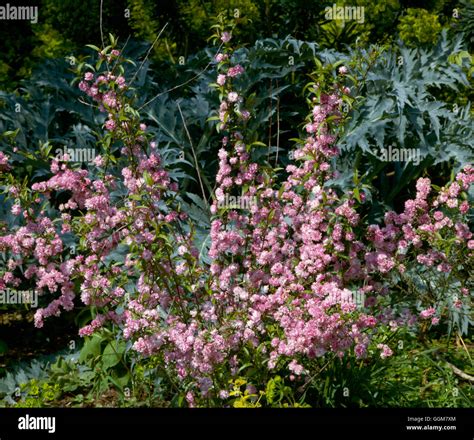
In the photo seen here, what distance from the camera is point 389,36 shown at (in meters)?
7.66

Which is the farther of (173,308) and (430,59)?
(430,59)

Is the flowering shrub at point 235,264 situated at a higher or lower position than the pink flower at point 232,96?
lower

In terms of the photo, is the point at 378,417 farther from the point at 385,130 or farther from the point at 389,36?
the point at 389,36

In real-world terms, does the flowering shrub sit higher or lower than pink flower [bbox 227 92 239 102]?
lower

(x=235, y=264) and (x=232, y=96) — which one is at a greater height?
(x=232, y=96)

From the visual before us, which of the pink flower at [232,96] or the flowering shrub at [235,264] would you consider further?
the pink flower at [232,96]

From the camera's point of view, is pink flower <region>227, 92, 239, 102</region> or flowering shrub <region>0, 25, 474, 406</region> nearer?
flowering shrub <region>0, 25, 474, 406</region>

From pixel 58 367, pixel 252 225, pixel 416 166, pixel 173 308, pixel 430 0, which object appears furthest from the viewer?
pixel 430 0

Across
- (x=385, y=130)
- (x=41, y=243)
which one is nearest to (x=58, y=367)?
(x=41, y=243)

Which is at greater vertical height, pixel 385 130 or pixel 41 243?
pixel 385 130

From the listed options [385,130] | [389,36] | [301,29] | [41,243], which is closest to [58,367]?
[41,243]

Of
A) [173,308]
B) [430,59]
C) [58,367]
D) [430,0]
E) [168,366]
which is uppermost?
[430,0]

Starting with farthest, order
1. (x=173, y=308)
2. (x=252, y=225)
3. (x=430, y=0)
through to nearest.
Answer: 1. (x=430, y=0)
2. (x=252, y=225)
3. (x=173, y=308)

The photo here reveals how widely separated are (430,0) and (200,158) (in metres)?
3.33
